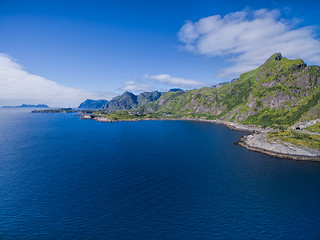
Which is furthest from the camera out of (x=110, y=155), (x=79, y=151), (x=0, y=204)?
(x=79, y=151)

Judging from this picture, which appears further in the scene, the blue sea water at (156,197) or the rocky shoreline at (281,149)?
the rocky shoreline at (281,149)

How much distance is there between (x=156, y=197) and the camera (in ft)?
216

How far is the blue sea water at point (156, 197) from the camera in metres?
50.0

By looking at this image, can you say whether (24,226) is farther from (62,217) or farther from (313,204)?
(313,204)

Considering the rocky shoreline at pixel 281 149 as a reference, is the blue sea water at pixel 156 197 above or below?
below

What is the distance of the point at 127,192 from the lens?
69.2 meters

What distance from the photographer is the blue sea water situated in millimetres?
50019

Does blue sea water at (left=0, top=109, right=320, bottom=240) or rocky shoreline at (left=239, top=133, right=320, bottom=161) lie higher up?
rocky shoreline at (left=239, top=133, right=320, bottom=161)

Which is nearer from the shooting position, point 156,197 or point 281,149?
point 156,197

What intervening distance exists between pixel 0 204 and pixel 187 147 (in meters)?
116

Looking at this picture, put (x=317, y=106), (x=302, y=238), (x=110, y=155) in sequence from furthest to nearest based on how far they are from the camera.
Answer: (x=317, y=106), (x=110, y=155), (x=302, y=238)

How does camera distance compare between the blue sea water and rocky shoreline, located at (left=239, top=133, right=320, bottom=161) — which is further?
rocky shoreline, located at (left=239, top=133, right=320, bottom=161)

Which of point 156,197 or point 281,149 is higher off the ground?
point 281,149

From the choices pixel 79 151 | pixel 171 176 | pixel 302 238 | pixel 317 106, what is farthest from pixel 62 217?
pixel 317 106
